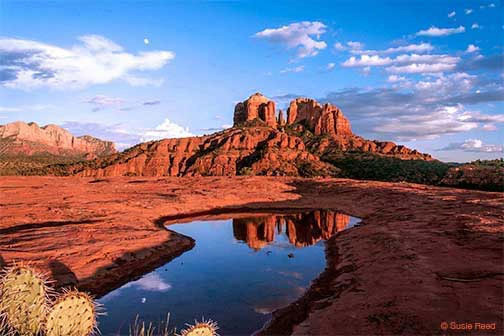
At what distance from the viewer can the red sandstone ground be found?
485 inches

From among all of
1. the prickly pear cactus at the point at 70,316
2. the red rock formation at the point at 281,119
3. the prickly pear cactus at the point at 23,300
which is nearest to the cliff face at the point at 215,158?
the red rock formation at the point at 281,119

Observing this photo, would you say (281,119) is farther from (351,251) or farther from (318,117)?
(351,251)

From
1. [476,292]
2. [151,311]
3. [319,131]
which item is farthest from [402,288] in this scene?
[319,131]

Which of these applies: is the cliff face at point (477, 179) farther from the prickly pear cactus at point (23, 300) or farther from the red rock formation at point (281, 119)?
the red rock formation at point (281, 119)

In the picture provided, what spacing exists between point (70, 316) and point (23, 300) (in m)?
1.07

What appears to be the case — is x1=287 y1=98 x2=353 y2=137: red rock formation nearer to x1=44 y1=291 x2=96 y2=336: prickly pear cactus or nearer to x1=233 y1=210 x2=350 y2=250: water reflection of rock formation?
x1=233 y1=210 x2=350 y2=250: water reflection of rock formation

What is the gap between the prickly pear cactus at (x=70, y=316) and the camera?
17.7 ft

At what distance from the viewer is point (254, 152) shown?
384 feet

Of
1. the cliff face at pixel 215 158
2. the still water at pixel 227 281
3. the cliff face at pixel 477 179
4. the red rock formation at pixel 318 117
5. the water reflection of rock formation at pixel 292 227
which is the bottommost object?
the still water at pixel 227 281

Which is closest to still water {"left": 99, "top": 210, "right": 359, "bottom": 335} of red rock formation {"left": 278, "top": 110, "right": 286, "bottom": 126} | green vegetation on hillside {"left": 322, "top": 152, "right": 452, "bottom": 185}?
green vegetation on hillside {"left": 322, "top": 152, "right": 452, "bottom": 185}

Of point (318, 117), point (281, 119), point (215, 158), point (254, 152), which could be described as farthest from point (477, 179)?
point (281, 119)

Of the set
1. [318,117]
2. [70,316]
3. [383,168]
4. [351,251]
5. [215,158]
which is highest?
[318,117]

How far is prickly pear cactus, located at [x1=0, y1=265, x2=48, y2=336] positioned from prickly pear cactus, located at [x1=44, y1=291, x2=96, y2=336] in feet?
1.82

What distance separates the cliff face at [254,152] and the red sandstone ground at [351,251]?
2279 inches
